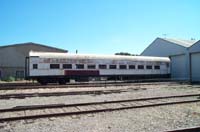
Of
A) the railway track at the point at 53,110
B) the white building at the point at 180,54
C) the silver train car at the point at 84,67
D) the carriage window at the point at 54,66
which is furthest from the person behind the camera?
the white building at the point at 180,54

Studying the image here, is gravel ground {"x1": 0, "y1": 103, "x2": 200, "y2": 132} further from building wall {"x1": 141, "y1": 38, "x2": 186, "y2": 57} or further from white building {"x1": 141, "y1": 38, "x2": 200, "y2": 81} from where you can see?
building wall {"x1": 141, "y1": 38, "x2": 186, "y2": 57}

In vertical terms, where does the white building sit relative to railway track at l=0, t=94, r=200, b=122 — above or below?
above

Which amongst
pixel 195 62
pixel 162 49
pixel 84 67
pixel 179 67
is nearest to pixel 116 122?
pixel 84 67

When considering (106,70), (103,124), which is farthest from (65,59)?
(103,124)

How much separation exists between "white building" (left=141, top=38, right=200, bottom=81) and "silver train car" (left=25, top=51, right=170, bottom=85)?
13.6 ft

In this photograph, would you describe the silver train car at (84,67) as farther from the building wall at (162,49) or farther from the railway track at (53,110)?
the railway track at (53,110)

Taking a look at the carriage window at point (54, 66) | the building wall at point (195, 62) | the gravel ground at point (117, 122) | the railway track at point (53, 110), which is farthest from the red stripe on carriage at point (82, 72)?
the gravel ground at point (117, 122)

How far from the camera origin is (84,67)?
97.5 feet

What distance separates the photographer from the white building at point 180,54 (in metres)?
36.5

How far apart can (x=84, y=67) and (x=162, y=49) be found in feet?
64.5

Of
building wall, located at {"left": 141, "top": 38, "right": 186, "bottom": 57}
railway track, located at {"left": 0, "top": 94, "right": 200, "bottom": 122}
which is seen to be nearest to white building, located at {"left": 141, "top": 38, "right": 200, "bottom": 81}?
building wall, located at {"left": 141, "top": 38, "right": 186, "bottom": 57}

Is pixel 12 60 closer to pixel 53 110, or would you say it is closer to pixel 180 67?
pixel 180 67

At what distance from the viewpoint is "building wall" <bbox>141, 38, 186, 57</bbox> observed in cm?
4123

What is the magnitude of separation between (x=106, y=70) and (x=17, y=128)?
918 inches
